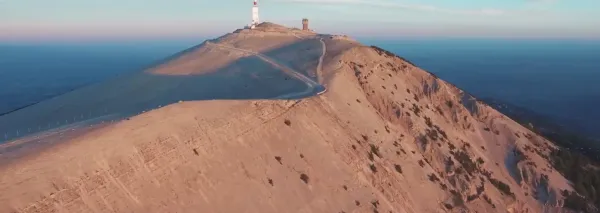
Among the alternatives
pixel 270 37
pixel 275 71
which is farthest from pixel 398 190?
pixel 270 37

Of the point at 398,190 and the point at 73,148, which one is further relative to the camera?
the point at 398,190

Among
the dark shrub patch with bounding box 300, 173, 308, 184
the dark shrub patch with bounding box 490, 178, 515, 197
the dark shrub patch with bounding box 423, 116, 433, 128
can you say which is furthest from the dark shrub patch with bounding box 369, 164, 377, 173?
the dark shrub patch with bounding box 423, 116, 433, 128

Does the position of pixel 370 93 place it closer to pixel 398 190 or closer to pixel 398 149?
pixel 398 149

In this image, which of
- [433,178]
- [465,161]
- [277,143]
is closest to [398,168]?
[433,178]

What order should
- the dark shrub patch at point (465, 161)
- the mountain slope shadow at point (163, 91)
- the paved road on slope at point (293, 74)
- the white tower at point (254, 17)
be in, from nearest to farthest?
the paved road on slope at point (293, 74) < the mountain slope shadow at point (163, 91) < the dark shrub patch at point (465, 161) < the white tower at point (254, 17)

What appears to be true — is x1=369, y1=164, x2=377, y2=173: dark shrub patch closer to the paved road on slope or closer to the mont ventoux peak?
the mont ventoux peak

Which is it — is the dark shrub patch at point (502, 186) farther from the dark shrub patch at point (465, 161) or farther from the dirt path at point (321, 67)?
the dirt path at point (321, 67)

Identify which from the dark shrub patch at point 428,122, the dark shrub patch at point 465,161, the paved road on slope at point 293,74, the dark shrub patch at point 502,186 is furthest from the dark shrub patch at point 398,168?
the dark shrub patch at point 428,122

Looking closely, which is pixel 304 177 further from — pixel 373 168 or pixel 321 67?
pixel 321 67
